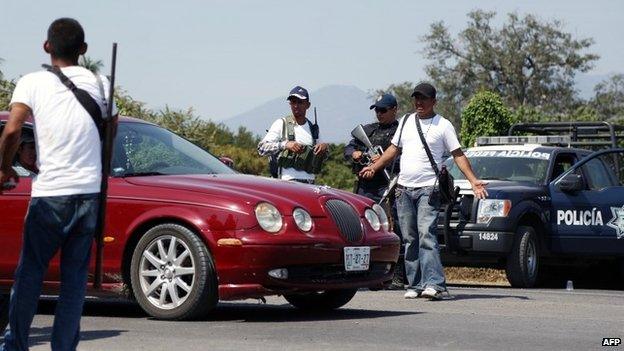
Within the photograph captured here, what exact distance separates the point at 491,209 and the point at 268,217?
6.11 m

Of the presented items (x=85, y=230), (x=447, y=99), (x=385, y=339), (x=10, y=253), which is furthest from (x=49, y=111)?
(x=447, y=99)

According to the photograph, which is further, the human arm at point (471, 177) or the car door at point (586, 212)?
the car door at point (586, 212)

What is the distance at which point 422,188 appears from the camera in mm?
12133

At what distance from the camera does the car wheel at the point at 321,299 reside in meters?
11.0

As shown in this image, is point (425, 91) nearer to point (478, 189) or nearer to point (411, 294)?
point (478, 189)

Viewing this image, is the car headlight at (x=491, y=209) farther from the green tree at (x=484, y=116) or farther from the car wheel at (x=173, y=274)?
the green tree at (x=484, y=116)

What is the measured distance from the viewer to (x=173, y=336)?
29.3 ft

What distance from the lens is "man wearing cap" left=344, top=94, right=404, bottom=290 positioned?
43.9 feet

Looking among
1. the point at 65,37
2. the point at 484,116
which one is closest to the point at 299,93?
the point at 65,37

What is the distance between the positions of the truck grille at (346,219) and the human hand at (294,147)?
92.5 inches

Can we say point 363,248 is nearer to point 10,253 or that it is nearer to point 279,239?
point 279,239

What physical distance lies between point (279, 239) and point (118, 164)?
4.83ft

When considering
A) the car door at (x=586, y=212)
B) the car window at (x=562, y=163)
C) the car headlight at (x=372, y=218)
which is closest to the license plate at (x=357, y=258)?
the car headlight at (x=372, y=218)

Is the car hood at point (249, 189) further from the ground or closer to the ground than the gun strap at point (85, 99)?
closer to the ground
